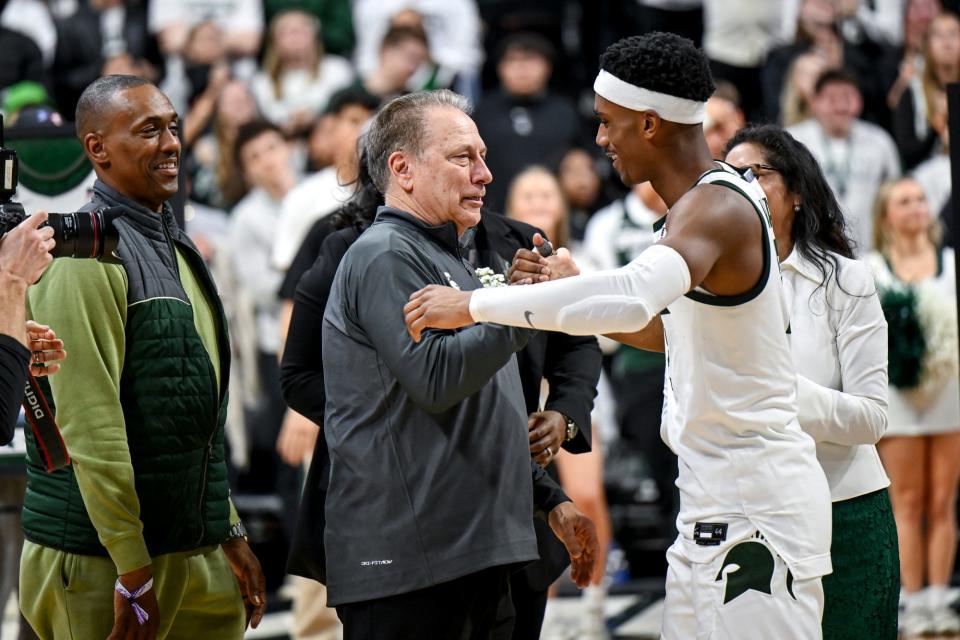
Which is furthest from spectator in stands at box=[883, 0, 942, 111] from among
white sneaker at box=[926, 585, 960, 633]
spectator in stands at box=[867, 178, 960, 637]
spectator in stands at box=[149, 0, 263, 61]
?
spectator in stands at box=[149, 0, 263, 61]

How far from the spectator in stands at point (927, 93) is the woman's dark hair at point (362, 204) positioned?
4955mm

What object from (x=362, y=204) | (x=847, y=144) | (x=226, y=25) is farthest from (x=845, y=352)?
(x=226, y=25)

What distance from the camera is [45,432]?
311cm

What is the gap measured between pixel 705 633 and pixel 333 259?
57.0 inches

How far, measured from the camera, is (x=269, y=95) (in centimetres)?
873

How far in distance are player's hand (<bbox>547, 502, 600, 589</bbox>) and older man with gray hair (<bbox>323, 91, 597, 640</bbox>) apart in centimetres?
26

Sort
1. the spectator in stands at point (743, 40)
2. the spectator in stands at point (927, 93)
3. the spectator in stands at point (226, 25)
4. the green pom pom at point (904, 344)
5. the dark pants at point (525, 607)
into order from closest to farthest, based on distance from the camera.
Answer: the dark pants at point (525, 607) < the green pom pom at point (904, 344) < the spectator in stands at point (927, 93) < the spectator in stands at point (743, 40) < the spectator in stands at point (226, 25)

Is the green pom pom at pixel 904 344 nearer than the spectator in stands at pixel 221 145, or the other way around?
the green pom pom at pixel 904 344

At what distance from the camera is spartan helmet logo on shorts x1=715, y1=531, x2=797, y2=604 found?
3.04 meters

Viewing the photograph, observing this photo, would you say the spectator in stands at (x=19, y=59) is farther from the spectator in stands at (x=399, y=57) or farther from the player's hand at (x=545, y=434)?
the player's hand at (x=545, y=434)

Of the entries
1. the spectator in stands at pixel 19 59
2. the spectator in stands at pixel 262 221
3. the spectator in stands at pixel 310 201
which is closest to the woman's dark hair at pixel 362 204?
the spectator in stands at pixel 310 201

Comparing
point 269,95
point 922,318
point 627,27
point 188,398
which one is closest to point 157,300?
point 188,398

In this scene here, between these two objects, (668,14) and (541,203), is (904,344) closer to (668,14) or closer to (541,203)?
(541,203)

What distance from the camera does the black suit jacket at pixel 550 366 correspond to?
148 inches
